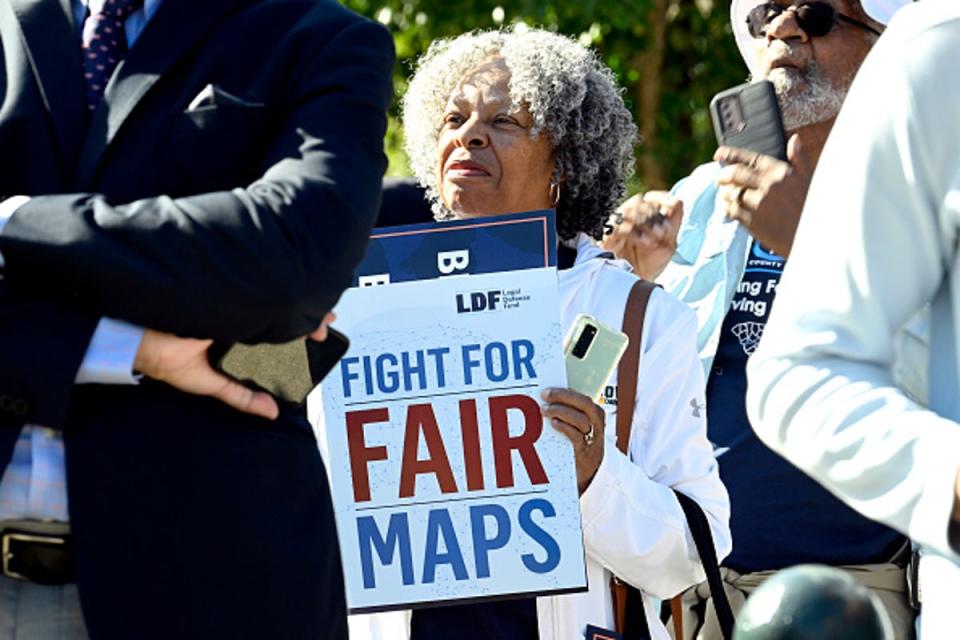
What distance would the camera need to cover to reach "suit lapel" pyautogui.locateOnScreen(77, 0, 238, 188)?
285 centimetres

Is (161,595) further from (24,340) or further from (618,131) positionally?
(618,131)

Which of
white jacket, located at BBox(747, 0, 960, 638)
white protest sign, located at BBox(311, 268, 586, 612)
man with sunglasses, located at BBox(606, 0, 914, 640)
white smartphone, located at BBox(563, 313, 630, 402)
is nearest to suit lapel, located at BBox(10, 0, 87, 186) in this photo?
white jacket, located at BBox(747, 0, 960, 638)

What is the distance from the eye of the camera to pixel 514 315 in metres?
4.14

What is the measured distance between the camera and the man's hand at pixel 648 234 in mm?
5293

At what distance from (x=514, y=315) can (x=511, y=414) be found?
21cm

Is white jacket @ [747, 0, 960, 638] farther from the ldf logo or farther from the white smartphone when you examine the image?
the white smartphone

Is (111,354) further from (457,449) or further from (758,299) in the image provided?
(758,299)

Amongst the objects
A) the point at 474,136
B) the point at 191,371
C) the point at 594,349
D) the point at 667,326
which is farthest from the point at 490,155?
the point at 191,371

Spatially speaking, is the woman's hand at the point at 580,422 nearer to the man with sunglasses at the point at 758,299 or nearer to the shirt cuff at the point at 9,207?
the man with sunglasses at the point at 758,299

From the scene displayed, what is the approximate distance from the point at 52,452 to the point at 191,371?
0.72 ft

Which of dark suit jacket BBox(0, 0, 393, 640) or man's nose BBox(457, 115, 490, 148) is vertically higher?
dark suit jacket BBox(0, 0, 393, 640)

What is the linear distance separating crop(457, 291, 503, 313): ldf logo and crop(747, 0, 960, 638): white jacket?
67.4 inches

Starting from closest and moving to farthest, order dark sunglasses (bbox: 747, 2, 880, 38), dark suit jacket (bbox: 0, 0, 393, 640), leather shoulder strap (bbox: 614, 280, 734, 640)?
dark suit jacket (bbox: 0, 0, 393, 640) → leather shoulder strap (bbox: 614, 280, 734, 640) → dark sunglasses (bbox: 747, 2, 880, 38)

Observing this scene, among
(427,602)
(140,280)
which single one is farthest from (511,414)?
(140,280)
